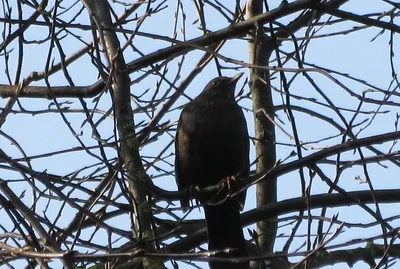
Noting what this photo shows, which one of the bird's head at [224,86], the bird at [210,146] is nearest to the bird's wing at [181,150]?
the bird at [210,146]

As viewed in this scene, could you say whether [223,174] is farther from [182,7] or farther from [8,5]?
[8,5]

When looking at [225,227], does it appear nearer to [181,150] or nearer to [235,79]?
[181,150]

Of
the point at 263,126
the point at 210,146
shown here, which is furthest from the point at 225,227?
the point at 263,126

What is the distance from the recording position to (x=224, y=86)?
21.6 feet

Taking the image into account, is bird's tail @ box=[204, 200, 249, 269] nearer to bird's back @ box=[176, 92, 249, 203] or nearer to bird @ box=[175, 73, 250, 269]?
bird @ box=[175, 73, 250, 269]

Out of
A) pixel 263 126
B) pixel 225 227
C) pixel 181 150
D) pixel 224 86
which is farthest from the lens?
pixel 224 86

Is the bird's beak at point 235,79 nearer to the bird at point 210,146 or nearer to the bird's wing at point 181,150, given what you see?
the bird at point 210,146

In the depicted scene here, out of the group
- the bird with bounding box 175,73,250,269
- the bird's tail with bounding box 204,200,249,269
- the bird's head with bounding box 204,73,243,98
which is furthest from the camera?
the bird's head with bounding box 204,73,243,98

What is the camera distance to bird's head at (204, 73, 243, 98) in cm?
655

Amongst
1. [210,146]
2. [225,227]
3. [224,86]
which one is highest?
[224,86]

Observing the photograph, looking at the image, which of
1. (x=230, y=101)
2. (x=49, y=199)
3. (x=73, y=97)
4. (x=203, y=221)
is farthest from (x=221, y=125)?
(x=49, y=199)

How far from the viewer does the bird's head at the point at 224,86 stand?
6547mm

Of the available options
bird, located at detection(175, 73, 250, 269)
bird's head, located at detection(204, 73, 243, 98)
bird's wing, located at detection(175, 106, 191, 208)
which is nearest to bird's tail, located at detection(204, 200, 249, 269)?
bird, located at detection(175, 73, 250, 269)

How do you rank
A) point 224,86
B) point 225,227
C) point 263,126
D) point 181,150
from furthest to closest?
point 224,86 < point 181,150 < point 263,126 < point 225,227
